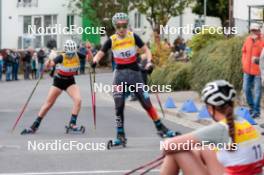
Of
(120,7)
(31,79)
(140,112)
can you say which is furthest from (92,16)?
→ (140,112)

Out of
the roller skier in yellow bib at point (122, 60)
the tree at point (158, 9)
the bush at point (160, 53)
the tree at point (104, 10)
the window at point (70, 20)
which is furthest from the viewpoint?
the window at point (70, 20)

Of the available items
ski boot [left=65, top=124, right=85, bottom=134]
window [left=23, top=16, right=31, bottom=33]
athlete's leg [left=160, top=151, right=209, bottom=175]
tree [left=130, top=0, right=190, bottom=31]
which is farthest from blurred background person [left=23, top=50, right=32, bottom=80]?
athlete's leg [left=160, top=151, right=209, bottom=175]

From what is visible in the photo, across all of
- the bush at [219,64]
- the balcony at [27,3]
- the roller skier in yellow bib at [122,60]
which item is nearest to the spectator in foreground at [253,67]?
the bush at [219,64]

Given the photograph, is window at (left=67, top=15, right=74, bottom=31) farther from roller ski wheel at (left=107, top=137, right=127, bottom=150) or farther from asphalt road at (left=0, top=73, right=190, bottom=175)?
roller ski wheel at (left=107, top=137, right=127, bottom=150)

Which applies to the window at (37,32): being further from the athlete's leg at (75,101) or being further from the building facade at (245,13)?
the athlete's leg at (75,101)

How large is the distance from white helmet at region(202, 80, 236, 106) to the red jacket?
10.8 m

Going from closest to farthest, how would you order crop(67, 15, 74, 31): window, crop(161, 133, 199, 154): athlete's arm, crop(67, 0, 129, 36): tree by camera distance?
crop(161, 133, 199, 154): athlete's arm < crop(67, 0, 129, 36): tree < crop(67, 15, 74, 31): window

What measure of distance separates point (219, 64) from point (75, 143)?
813 centimetres

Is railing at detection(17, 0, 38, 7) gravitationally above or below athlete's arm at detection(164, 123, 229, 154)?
above

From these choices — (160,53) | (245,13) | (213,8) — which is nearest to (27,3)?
(213,8)

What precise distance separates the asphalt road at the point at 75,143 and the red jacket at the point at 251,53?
6.40 ft

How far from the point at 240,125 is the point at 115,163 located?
5.45 metres

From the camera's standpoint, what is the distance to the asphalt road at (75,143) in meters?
12.2

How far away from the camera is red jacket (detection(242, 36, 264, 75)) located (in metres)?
17.9
